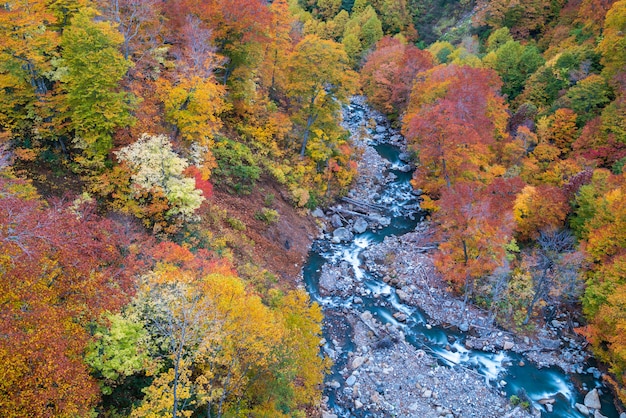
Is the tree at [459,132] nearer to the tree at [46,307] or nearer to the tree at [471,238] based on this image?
the tree at [471,238]

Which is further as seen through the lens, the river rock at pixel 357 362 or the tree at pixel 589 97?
the tree at pixel 589 97

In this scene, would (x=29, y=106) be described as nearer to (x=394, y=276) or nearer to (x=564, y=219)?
(x=394, y=276)

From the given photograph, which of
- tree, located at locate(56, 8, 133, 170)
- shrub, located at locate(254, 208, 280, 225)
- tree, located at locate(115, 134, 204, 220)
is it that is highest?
tree, located at locate(56, 8, 133, 170)

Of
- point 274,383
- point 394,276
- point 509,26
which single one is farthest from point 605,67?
point 274,383

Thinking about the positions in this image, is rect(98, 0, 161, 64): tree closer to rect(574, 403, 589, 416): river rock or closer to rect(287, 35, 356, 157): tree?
rect(287, 35, 356, 157): tree

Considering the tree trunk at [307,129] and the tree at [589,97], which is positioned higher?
the tree at [589,97]

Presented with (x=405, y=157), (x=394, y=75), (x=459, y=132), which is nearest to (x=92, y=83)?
(x=459, y=132)

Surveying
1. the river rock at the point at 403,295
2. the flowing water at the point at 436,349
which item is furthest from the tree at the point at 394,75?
the river rock at the point at 403,295

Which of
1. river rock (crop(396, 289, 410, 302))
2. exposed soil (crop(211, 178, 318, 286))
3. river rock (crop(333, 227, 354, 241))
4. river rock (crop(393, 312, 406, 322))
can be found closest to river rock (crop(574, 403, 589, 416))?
river rock (crop(393, 312, 406, 322))
